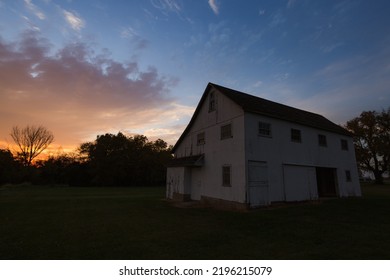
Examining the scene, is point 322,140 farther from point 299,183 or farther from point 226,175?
point 226,175

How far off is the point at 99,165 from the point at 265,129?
156ft

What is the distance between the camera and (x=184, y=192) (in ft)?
68.1

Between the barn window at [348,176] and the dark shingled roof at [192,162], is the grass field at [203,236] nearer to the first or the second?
the dark shingled roof at [192,162]

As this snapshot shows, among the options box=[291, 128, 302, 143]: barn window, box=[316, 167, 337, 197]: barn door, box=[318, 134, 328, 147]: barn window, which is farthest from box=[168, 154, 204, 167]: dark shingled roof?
box=[316, 167, 337, 197]: barn door

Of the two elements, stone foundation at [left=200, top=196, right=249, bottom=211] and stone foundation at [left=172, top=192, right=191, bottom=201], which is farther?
stone foundation at [left=172, top=192, right=191, bottom=201]

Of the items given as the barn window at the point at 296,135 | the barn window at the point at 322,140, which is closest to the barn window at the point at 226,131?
the barn window at the point at 296,135

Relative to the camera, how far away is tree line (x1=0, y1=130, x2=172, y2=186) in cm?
5472

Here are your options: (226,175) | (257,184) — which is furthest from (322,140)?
(226,175)

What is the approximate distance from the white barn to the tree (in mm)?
32220

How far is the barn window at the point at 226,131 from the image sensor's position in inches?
660

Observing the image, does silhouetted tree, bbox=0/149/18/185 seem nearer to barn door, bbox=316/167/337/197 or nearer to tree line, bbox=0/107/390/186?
tree line, bbox=0/107/390/186

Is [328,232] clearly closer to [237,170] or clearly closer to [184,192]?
[237,170]

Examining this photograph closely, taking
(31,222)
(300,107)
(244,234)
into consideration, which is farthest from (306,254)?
(300,107)

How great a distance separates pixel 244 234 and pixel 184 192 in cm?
1234
